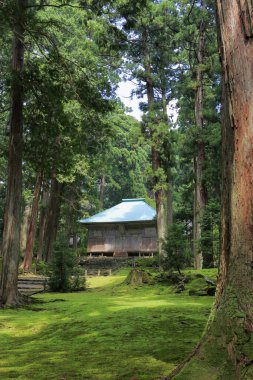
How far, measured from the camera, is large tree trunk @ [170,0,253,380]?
255cm

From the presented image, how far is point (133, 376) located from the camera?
117 inches

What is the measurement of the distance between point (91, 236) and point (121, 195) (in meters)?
15.2

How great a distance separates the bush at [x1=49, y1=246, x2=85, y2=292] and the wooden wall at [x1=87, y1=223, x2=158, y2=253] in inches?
671

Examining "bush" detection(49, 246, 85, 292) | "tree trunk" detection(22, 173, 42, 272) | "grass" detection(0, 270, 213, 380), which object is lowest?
"grass" detection(0, 270, 213, 380)

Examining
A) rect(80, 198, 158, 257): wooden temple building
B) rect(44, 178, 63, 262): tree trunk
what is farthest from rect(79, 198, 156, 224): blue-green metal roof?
rect(44, 178, 63, 262): tree trunk

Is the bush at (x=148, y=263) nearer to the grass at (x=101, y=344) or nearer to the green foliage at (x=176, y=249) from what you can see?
the green foliage at (x=176, y=249)

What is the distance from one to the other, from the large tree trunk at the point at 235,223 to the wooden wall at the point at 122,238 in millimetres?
28239

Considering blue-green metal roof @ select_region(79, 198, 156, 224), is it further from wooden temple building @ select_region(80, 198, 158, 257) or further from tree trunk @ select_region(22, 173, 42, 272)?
tree trunk @ select_region(22, 173, 42, 272)

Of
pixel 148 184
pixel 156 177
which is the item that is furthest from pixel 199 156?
pixel 148 184

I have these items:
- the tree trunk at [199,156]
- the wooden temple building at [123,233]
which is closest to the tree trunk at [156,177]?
the tree trunk at [199,156]

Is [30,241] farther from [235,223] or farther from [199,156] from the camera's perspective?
[235,223]

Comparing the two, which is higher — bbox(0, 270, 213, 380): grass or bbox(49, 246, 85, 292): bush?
bbox(49, 246, 85, 292): bush

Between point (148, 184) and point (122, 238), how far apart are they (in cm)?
1172

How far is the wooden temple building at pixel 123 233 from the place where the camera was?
3114cm
